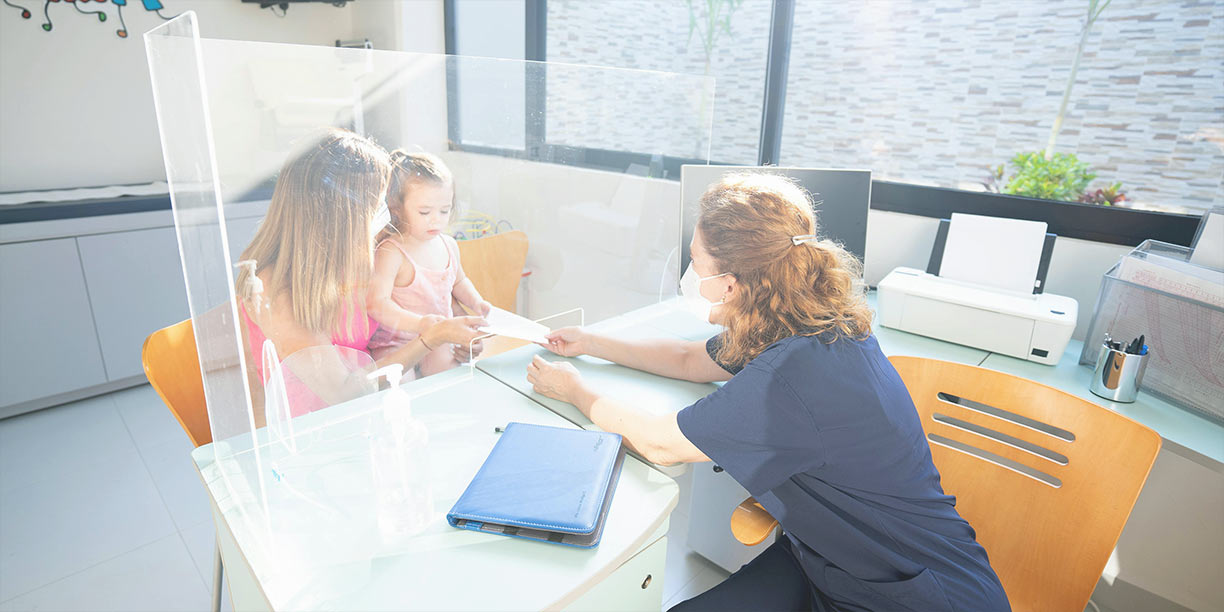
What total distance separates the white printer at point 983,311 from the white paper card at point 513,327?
1063 mm

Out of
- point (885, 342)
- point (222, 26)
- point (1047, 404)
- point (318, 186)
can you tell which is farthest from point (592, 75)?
point (222, 26)

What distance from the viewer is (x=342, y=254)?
98cm

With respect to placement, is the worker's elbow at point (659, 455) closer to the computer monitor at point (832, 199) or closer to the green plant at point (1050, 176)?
the computer monitor at point (832, 199)

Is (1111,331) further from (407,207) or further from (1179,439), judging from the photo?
(407,207)

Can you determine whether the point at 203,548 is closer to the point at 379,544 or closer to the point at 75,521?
the point at 75,521

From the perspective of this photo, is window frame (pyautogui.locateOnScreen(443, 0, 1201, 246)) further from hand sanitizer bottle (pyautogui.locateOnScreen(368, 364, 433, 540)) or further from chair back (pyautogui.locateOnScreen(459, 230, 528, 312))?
hand sanitizer bottle (pyautogui.locateOnScreen(368, 364, 433, 540))

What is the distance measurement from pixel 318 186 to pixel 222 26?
10.2 ft

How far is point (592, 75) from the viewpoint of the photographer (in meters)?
1.57

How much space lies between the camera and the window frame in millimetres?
1374

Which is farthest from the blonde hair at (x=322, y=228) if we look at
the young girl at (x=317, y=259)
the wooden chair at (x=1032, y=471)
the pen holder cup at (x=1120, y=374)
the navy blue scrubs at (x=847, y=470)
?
the pen holder cup at (x=1120, y=374)

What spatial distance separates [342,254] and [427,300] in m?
0.23

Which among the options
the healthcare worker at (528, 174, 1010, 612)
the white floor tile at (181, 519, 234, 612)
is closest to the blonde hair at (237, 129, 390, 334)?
the healthcare worker at (528, 174, 1010, 612)

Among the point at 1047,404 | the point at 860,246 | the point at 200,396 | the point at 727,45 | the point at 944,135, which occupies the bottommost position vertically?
the point at 200,396

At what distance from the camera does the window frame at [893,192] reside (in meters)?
1.37
